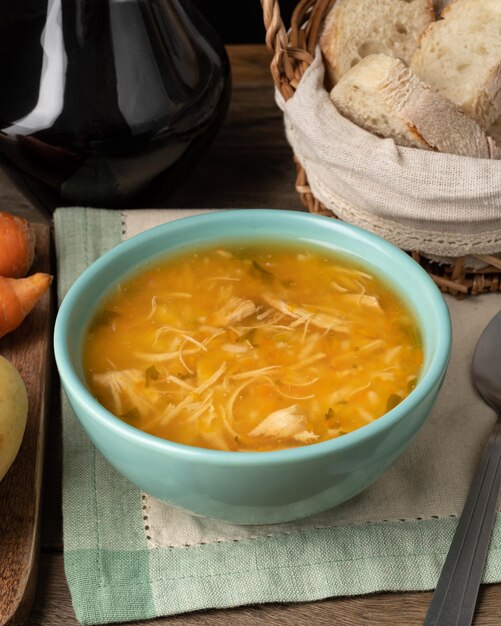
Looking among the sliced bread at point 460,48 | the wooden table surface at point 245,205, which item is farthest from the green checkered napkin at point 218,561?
the sliced bread at point 460,48

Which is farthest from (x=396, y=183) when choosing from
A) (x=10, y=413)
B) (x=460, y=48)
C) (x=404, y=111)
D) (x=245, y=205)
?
(x=10, y=413)

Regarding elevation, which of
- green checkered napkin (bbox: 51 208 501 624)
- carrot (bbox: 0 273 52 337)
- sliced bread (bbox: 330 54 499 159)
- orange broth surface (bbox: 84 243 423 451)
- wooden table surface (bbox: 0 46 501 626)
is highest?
sliced bread (bbox: 330 54 499 159)

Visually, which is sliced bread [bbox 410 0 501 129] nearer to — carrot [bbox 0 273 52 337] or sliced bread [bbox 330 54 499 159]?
sliced bread [bbox 330 54 499 159]

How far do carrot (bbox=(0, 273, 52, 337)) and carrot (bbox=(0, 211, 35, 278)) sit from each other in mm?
86

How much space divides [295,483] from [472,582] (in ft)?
1.09

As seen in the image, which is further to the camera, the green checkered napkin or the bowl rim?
the green checkered napkin

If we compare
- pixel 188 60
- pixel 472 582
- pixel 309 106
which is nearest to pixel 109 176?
pixel 188 60

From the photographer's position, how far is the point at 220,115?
7.06ft

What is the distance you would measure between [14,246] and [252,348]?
672 mm

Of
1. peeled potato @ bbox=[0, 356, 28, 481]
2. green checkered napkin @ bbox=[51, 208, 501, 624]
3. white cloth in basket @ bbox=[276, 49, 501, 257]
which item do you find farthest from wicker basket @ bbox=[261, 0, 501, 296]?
peeled potato @ bbox=[0, 356, 28, 481]

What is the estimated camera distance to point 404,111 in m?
1.83

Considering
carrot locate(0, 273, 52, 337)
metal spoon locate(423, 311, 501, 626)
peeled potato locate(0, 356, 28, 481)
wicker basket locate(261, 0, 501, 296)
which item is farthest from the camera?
wicker basket locate(261, 0, 501, 296)

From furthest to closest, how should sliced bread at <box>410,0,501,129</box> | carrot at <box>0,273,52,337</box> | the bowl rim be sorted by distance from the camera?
sliced bread at <box>410,0,501,129</box> < carrot at <box>0,273,52,337</box> < the bowl rim

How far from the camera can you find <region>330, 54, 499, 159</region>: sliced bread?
5.98ft
